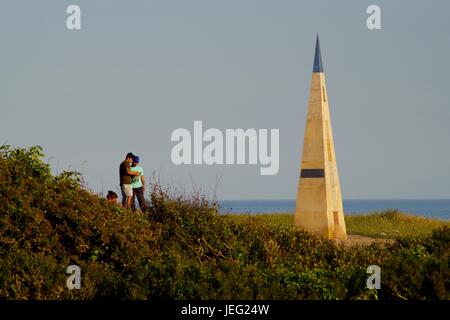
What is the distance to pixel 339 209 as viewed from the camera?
27.7 metres

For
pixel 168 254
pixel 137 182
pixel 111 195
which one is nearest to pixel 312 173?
pixel 137 182

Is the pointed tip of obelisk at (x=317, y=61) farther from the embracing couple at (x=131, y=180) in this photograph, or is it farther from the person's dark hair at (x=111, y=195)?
the person's dark hair at (x=111, y=195)

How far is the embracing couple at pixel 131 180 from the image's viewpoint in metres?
23.9

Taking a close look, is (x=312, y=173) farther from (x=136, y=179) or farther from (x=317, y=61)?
(x=136, y=179)

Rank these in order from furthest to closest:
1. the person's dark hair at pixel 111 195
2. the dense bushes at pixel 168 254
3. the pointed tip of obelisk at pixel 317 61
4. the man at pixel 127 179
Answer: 1. the pointed tip of obelisk at pixel 317 61
2. the man at pixel 127 179
3. the person's dark hair at pixel 111 195
4. the dense bushes at pixel 168 254

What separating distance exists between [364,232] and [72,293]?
18.7 metres

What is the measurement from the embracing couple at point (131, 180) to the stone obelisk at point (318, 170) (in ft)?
17.3

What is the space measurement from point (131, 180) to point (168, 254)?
9.20m

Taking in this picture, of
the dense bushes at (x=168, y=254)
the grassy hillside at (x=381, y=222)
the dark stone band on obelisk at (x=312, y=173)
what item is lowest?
the grassy hillside at (x=381, y=222)

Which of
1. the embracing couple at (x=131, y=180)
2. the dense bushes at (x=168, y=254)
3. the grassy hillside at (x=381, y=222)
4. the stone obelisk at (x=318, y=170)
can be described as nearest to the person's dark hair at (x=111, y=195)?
the embracing couple at (x=131, y=180)

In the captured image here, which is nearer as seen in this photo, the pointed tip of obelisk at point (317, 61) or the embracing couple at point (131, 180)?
the embracing couple at point (131, 180)

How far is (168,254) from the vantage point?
49.6ft
